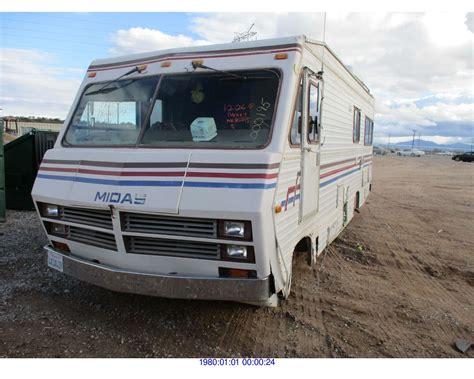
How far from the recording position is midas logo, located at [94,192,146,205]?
11.3 feet

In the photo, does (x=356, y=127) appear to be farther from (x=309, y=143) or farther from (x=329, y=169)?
(x=309, y=143)

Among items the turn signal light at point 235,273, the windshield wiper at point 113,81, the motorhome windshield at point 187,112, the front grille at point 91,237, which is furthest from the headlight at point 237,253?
the windshield wiper at point 113,81

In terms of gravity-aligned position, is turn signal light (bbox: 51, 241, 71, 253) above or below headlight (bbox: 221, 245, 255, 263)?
below

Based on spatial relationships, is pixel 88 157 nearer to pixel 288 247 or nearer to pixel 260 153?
pixel 260 153

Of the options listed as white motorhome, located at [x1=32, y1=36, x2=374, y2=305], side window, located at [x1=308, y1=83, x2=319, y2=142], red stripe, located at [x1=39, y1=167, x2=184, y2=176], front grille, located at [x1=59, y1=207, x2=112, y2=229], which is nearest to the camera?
white motorhome, located at [x1=32, y1=36, x2=374, y2=305]

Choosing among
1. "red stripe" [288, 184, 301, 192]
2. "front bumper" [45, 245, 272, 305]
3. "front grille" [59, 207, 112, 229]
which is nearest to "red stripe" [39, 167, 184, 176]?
"front grille" [59, 207, 112, 229]

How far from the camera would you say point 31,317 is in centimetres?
425

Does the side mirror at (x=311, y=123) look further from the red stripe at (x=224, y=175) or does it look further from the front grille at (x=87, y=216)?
the front grille at (x=87, y=216)

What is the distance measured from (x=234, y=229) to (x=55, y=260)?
6.83ft

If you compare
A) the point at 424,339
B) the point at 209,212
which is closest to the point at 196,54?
the point at 209,212

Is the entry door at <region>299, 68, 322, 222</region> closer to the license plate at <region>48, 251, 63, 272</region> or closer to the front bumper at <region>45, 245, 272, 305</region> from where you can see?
the front bumper at <region>45, 245, 272, 305</region>

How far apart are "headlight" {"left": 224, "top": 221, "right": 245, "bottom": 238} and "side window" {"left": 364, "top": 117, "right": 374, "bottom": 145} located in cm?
662

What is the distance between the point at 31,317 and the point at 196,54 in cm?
317

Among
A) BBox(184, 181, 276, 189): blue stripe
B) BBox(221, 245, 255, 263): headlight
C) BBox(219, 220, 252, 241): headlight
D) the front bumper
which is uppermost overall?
BBox(184, 181, 276, 189): blue stripe
